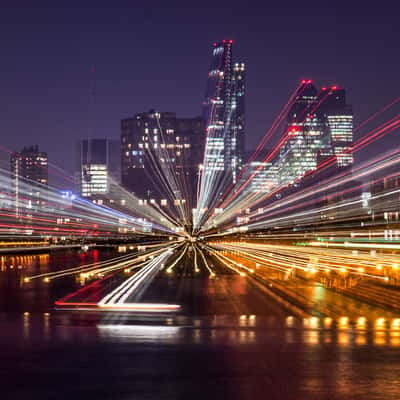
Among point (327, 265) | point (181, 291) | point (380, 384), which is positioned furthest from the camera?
point (327, 265)

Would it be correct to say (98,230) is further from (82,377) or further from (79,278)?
(82,377)

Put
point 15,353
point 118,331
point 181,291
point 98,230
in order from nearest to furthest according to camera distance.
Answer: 1. point 15,353
2. point 118,331
3. point 181,291
4. point 98,230

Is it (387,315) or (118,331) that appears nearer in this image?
(118,331)

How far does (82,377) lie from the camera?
920 cm

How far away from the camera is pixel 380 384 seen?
29.1 feet

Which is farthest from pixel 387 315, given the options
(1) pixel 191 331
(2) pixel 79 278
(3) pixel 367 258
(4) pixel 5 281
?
(3) pixel 367 258

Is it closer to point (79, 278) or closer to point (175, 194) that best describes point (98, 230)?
point (175, 194)

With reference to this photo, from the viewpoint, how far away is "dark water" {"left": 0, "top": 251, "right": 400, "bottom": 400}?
854 centimetres

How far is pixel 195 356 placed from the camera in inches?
426

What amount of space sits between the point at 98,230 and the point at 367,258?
→ 339 ft

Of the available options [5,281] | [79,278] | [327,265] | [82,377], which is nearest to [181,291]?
[79,278]

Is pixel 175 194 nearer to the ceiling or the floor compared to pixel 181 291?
nearer to the ceiling

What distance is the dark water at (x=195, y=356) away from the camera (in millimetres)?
8539

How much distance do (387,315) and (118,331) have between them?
6.77m
